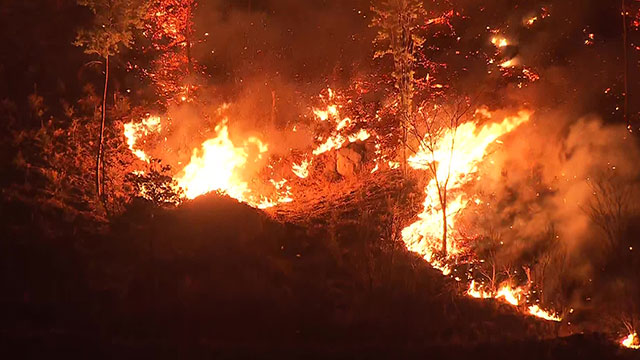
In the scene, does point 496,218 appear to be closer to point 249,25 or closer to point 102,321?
point 102,321

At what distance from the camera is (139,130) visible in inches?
738

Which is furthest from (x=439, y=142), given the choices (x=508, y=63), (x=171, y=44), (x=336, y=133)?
(x=171, y=44)

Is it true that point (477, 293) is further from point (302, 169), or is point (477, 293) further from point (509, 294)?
point (302, 169)

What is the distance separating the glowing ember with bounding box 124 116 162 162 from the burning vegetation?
4cm

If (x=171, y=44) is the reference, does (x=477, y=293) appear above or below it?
below

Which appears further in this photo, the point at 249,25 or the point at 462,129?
the point at 249,25

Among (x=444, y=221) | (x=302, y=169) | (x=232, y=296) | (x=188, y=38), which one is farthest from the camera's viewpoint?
(x=188, y=38)

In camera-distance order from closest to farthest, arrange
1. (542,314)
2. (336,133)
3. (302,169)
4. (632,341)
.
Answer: (632,341)
(542,314)
(302,169)
(336,133)

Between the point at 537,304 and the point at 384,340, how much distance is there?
13.3 ft

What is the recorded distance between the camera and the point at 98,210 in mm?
15305

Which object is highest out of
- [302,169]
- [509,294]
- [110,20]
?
[110,20]

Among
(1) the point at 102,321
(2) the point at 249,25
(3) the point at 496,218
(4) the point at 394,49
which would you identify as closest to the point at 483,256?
(3) the point at 496,218

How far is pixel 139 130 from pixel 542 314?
12.7 meters

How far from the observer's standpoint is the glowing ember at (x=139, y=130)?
1830 cm
